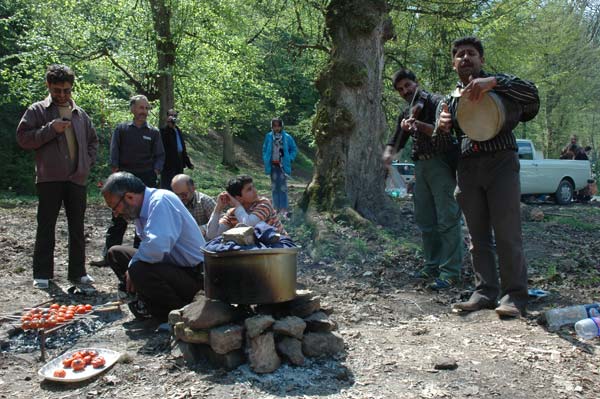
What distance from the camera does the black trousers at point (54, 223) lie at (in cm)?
589

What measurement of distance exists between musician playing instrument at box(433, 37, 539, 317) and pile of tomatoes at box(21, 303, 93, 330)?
3.10 m

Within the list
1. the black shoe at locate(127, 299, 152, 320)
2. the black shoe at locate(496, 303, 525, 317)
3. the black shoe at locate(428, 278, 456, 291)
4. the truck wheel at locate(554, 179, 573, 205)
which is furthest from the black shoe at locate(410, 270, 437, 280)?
the truck wheel at locate(554, 179, 573, 205)

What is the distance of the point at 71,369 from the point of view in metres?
3.81

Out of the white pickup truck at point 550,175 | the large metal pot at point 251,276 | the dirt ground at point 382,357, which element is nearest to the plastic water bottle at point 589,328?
the dirt ground at point 382,357

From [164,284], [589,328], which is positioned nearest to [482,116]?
[589,328]

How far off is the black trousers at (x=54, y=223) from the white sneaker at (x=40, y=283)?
0.11ft

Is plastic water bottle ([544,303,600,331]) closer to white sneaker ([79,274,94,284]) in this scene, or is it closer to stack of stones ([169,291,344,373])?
stack of stones ([169,291,344,373])

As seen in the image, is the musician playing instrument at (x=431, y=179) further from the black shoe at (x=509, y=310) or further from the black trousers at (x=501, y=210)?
the black shoe at (x=509, y=310)

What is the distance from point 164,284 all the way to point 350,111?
4.92 metres

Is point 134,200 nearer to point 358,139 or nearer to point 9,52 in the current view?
point 358,139

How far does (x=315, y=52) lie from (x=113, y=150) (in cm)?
894

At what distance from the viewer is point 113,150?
7031 millimetres

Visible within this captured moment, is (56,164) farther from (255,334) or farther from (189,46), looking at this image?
(189,46)

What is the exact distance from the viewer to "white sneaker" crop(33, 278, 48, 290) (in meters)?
5.86
